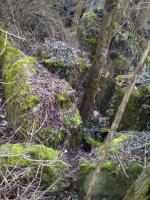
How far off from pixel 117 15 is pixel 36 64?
79.4 inches

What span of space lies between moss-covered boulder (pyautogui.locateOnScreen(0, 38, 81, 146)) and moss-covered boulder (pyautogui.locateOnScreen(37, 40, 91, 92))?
0.55 meters

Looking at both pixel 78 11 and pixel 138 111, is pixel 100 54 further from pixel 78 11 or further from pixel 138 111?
pixel 78 11

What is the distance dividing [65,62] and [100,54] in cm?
168

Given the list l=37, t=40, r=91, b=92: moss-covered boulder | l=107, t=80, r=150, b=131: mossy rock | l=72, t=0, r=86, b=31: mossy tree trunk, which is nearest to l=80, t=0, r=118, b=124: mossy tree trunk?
l=107, t=80, r=150, b=131: mossy rock

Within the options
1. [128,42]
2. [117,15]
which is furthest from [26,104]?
[128,42]

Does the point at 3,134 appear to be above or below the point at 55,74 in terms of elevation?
below

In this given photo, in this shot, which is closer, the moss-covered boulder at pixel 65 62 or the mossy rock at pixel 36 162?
the mossy rock at pixel 36 162

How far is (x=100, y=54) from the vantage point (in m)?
7.45

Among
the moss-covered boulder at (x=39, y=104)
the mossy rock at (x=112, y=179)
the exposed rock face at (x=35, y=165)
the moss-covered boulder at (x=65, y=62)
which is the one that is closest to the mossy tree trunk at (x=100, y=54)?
the moss-covered boulder at (x=39, y=104)

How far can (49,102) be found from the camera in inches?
284

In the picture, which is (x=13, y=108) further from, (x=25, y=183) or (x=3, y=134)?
(x=25, y=183)

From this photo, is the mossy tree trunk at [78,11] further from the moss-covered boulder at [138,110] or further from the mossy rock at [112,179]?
the mossy rock at [112,179]

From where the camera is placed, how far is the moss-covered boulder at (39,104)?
6.81 metres

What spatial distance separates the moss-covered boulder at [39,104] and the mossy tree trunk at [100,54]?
14.3 inches
